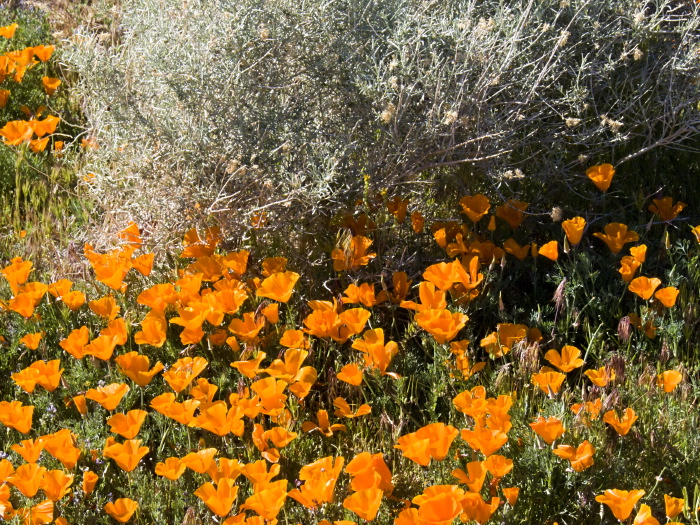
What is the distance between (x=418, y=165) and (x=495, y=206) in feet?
1.30

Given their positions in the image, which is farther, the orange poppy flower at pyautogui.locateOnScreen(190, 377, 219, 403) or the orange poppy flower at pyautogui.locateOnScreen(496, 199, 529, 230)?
the orange poppy flower at pyautogui.locateOnScreen(496, 199, 529, 230)

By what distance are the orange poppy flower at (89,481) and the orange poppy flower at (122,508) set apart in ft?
0.40

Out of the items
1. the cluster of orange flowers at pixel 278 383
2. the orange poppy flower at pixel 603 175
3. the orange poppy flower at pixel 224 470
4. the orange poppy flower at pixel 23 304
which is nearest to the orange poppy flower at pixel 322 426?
the cluster of orange flowers at pixel 278 383

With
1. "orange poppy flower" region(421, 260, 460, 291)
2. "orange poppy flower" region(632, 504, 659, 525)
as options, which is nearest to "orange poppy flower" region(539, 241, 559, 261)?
"orange poppy flower" region(421, 260, 460, 291)

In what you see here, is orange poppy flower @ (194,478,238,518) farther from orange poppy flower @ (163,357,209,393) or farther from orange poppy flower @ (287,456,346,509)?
orange poppy flower @ (163,357,209,393)

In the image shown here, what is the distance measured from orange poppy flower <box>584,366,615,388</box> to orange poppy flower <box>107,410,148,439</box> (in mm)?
1107

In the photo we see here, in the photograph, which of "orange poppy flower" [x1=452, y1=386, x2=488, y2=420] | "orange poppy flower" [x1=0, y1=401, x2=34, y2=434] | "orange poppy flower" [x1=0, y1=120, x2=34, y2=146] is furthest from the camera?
"orange poppy flower" [x1=0, y1=120, x2=34, y2=146]

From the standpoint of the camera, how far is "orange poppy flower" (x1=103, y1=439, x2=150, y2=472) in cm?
187

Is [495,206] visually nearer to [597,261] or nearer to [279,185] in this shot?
[597,261]

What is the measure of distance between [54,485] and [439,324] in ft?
3.31

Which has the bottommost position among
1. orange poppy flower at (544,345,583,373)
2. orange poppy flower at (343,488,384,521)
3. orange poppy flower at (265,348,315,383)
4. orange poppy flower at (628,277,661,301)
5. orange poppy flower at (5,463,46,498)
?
orange poppy flower at (544,345,583,373)

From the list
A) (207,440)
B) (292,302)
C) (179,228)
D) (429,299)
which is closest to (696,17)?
(429,299)

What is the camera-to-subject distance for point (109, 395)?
213 centimetres

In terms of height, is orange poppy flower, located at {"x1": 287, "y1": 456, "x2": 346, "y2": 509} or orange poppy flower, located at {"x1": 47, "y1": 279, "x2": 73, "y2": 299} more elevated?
orange poppy flower, located at {"x1": 287, "y1": 456, "x2": 346, "y2": 509}
